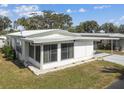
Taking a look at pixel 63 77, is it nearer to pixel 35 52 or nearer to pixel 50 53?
pixel 50 53

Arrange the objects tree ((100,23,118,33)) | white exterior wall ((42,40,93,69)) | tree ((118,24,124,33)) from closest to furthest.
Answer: white exterior wall ((42,40,93,69)) → tree ((100,23,118,33)) → tree ((118,24,124,33))

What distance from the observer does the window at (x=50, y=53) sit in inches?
718

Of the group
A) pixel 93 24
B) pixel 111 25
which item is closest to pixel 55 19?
pixel 93 24

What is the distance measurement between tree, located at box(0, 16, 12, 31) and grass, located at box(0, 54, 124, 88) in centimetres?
6464

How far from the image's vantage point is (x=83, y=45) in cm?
2309

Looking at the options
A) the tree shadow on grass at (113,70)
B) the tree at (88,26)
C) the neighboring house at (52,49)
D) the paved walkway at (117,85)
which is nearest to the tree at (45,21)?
the tree at (88,26)

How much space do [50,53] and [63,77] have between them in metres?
3.25

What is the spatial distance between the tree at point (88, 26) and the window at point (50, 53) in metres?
55.3

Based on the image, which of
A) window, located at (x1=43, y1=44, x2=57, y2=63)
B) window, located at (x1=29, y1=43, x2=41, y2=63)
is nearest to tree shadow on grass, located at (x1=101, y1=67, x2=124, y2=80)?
window, located at (x1=43, y1=44, x2=57, y2=63)

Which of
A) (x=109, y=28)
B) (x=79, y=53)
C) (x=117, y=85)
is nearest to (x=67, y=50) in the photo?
(x=79, y=53)

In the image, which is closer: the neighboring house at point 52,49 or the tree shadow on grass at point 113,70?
the tree shadow on grass at point 113,70

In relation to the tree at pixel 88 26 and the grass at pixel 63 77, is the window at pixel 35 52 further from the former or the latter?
the tree at pixel 88 26

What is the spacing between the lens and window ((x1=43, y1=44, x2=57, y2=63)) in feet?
59.8

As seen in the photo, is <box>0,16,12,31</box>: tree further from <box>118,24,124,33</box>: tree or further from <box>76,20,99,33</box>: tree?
<box>118,24,124,33</box>: tree
